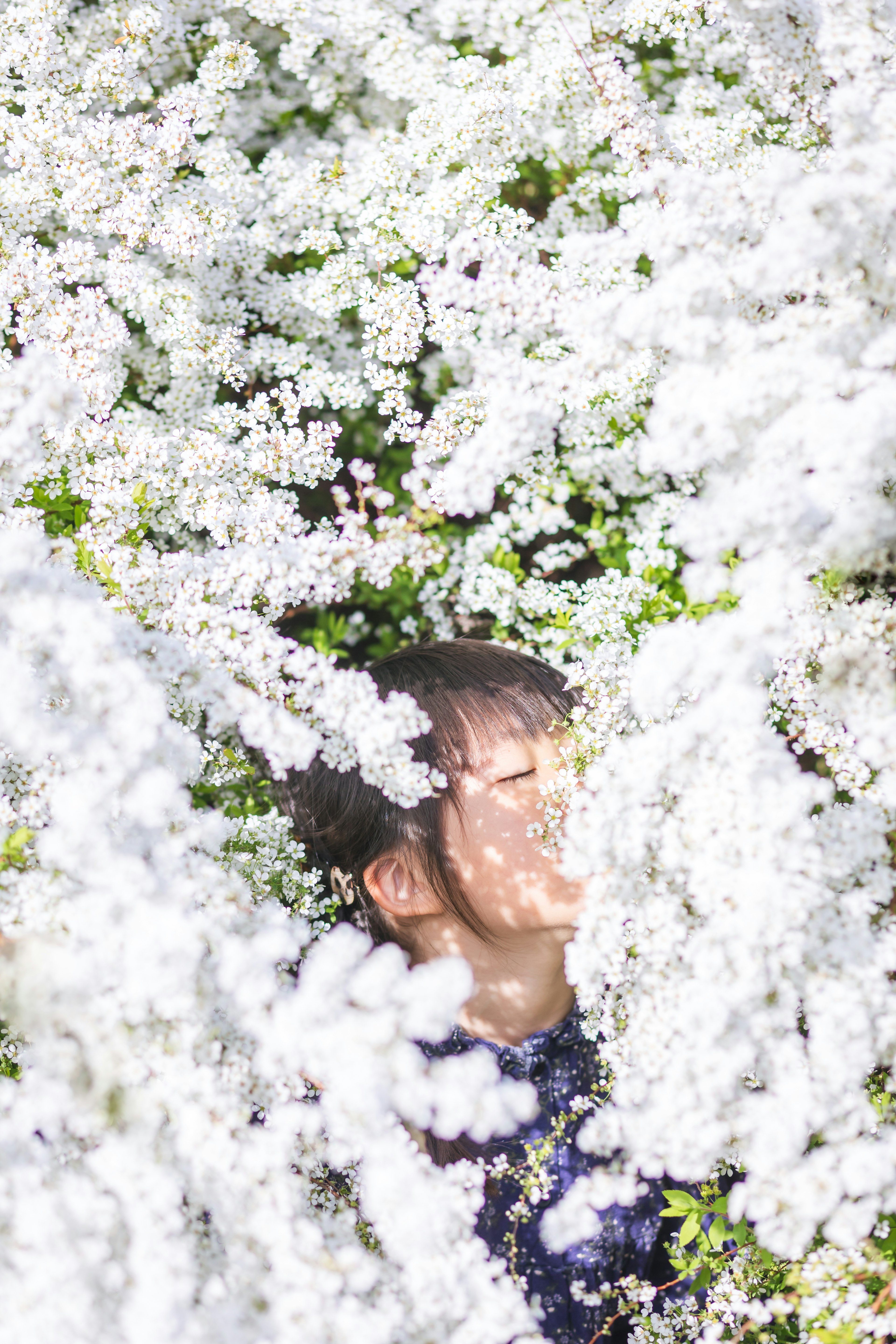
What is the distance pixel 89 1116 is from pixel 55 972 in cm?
32

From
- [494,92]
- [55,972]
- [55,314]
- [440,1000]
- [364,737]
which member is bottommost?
[440,1000]

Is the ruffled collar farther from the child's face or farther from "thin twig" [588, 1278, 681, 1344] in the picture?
"thin twig" [588, 1278, 681, 1344]

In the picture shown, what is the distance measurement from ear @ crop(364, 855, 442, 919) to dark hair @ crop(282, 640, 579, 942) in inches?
1.4

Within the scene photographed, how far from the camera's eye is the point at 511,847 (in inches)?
114

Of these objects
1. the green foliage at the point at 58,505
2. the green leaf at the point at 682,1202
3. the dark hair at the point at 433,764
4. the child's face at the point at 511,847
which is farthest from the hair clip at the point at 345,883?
the green foliage at the point at 58,505

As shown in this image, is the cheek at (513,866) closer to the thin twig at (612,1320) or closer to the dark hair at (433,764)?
the dark hair at (433,764)

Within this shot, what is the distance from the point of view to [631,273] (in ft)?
11.0

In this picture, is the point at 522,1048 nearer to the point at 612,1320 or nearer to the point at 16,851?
the point at 612,1320

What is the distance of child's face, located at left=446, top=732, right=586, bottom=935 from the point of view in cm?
289

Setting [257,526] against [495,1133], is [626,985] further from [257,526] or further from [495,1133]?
[257,526]

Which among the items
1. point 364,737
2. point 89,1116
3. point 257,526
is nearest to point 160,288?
point 257,526

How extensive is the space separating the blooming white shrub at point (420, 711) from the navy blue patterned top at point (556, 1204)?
501 millimetres

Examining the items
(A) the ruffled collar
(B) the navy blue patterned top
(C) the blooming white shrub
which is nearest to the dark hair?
(C) the blooming white shrub

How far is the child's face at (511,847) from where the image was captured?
2887 mm
